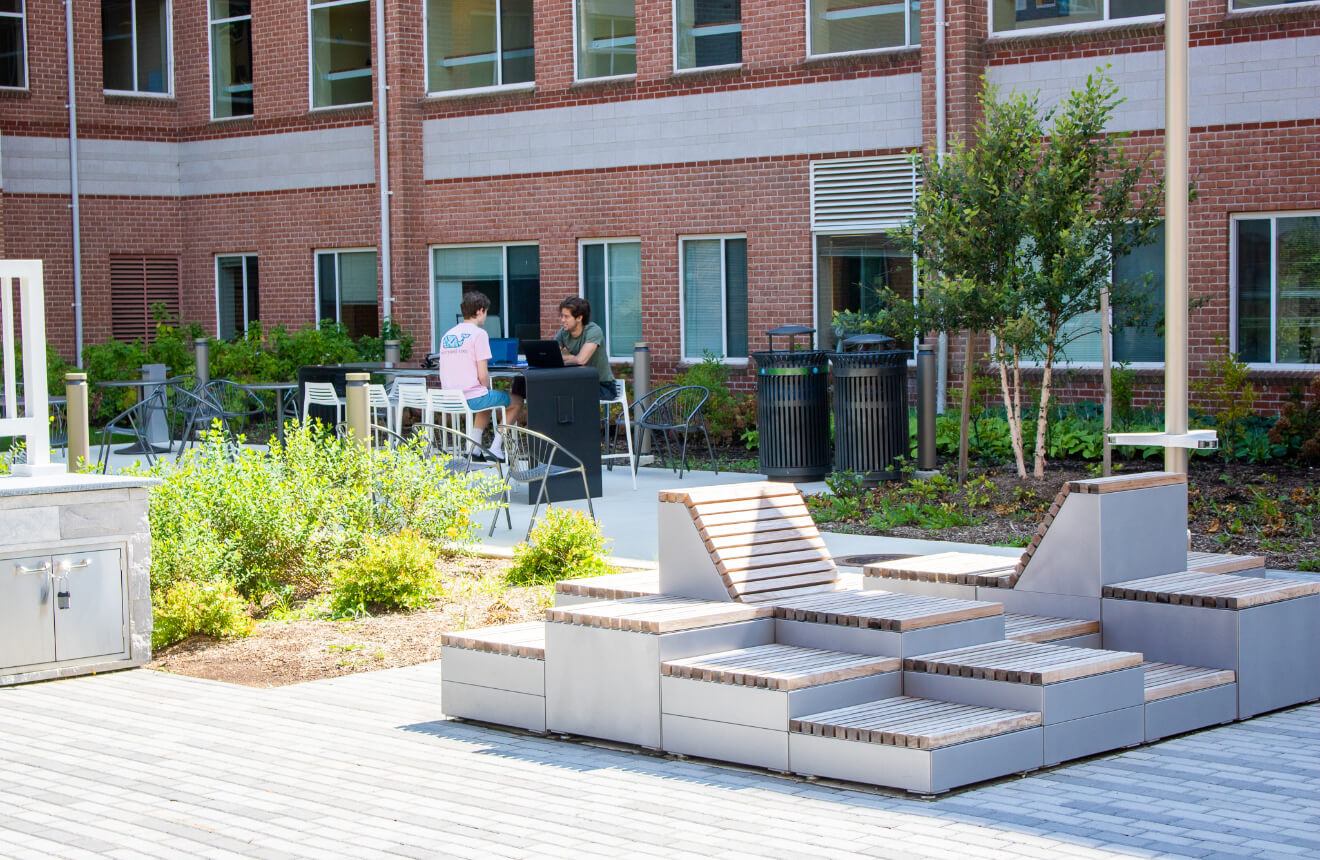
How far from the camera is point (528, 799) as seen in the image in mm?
5590

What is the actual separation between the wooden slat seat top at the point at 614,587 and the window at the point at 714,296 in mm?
12160

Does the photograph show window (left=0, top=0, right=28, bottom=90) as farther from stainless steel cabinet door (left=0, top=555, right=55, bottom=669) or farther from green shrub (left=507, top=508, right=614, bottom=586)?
stainless steel cabinet door (left=0, top=555, right=55, bottom=669)

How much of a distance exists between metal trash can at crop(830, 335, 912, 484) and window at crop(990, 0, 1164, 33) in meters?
4.84

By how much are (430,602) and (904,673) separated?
397cm

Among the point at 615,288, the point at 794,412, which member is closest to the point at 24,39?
the point at 615,288

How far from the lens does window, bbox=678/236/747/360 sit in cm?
1967

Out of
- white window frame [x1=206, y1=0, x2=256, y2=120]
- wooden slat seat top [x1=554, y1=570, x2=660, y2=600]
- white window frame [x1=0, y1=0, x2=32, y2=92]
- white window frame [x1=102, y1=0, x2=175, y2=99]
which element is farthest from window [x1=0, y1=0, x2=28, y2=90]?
wooden slat seat top [x1=554, y1=570, x2=660, y2=600]

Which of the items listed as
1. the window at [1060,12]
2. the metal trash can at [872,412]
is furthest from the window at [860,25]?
the metal trash can at [872,412]

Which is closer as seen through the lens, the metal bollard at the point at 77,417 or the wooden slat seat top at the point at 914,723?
the wooden slat seat top at the point at 914,723

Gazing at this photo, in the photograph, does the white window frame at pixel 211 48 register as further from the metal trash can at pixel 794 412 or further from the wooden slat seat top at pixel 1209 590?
the wooden slat seat top at pixel 1209 590

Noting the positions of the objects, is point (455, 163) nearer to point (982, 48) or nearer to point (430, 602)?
point (982, 48)

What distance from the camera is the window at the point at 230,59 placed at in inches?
986

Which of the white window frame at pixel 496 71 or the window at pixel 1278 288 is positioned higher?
the white window frame at pixel 496 71

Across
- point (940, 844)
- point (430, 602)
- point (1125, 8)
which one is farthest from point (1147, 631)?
point (1125, 8)
